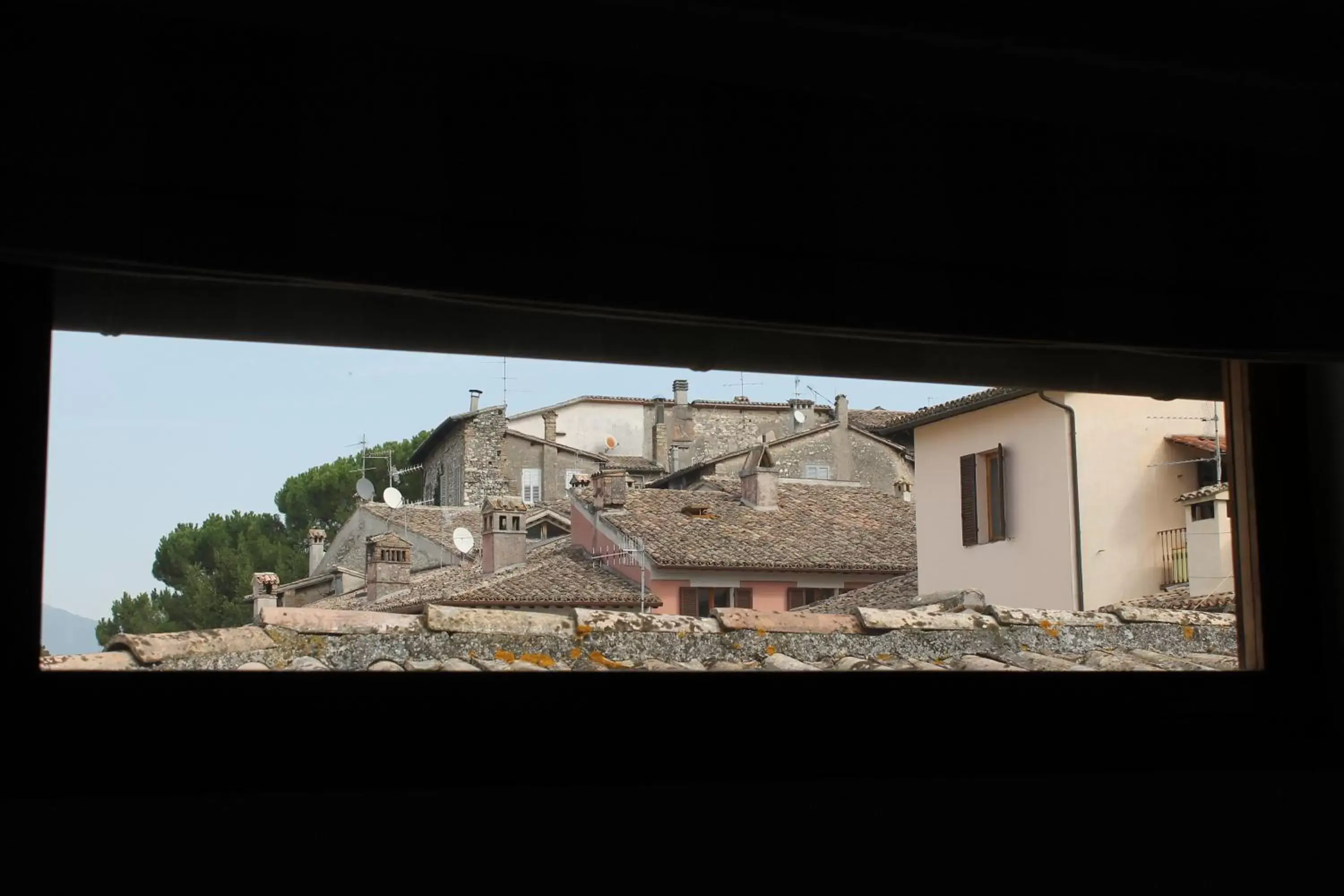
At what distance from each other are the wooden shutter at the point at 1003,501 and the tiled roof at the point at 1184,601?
1.03 meters

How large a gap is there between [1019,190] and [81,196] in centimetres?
147

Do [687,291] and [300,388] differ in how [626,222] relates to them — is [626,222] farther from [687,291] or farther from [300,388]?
[300,388]

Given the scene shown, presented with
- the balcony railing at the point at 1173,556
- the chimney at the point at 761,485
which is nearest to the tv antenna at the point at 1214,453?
the balcony railing at the point at 1173,556

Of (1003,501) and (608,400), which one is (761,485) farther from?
(608,400)

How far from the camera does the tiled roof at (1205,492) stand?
9.50 m

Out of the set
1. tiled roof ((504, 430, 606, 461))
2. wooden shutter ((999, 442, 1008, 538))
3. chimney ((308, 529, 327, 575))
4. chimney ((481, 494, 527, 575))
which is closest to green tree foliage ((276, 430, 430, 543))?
chimney ((308, 529, 327, 575))

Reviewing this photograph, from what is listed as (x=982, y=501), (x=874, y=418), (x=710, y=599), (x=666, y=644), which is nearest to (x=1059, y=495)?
(x=982, y=501)

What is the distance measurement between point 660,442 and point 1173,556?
677 centimetres

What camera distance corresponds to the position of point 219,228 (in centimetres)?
167

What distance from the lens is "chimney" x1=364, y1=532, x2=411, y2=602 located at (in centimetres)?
564

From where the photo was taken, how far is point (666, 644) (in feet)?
11.0

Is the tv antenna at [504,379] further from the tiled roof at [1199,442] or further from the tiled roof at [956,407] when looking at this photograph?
the tiled roof at [1199,442]

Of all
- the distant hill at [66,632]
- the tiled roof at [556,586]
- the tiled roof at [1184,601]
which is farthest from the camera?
the tiled roof at [1184,601]

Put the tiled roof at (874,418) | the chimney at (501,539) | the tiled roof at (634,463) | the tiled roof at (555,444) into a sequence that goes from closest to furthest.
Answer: the chimney at (501,539)
the tiled roof at (555,444)
the tiled roof at (874,418)
the tiled roof at (634,463)
